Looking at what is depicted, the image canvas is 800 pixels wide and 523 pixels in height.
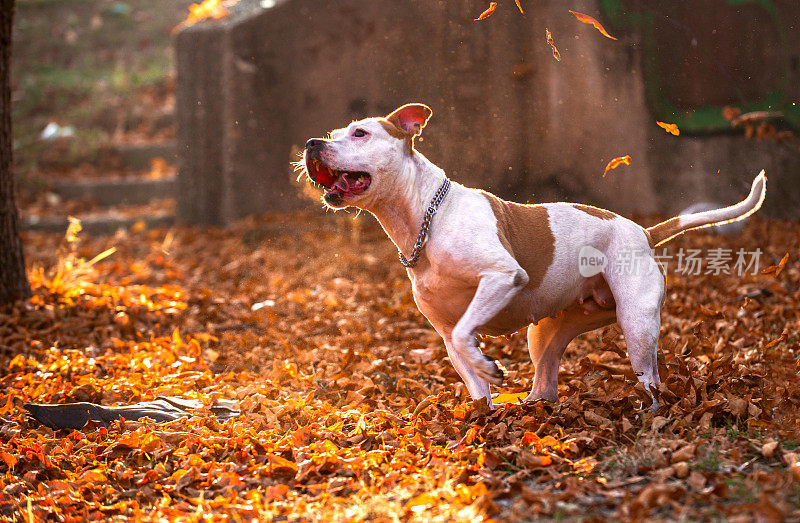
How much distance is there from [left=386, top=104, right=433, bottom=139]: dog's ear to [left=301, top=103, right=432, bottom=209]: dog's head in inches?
0.9

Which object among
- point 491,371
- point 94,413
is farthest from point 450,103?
point 491,371

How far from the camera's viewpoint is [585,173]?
866cm

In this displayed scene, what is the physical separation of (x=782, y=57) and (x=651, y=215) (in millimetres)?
2016

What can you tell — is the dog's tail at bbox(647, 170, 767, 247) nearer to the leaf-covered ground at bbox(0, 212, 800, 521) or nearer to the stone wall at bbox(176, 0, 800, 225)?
the leaf-covered ground at bbox(0, 212, 800, 521)

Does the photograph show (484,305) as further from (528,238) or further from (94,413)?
(94,413)

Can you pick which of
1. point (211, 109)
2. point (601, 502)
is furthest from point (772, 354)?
point (211, 109)

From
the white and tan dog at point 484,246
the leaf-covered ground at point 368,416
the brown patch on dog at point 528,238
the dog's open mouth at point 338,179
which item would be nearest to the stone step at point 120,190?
the leaf-covered ground at point 368,416

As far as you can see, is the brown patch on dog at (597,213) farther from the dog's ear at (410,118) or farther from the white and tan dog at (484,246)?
the dog's ear at (410,118)

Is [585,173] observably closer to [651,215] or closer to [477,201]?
[651,215]

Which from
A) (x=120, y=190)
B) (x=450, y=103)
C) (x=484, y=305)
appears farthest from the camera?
(x=120, y=190)

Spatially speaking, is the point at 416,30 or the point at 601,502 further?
the point at 416,30

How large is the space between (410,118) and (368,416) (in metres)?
1.46

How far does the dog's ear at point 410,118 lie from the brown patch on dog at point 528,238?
1.55 feet

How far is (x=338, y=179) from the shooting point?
11.3ft
